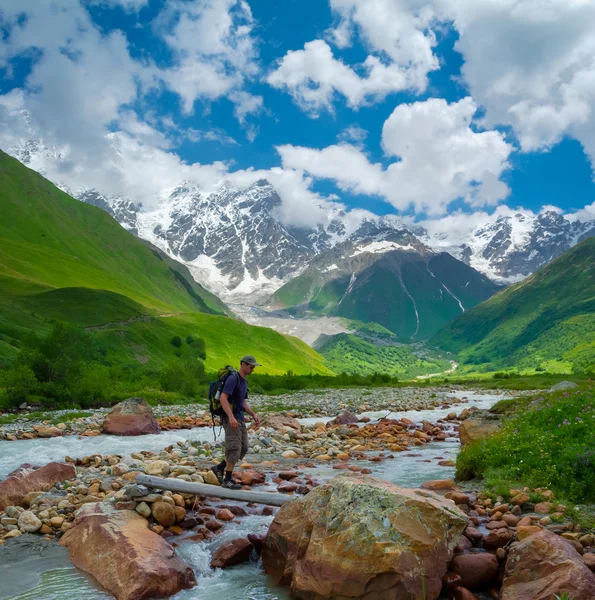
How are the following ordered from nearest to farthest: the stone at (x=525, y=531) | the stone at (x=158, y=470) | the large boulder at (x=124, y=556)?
the large boulder at (x=124, y=556) < the stone at (x=525, y=531) < the stone at (x=158, y=470)

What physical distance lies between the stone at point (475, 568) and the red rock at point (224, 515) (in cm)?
653

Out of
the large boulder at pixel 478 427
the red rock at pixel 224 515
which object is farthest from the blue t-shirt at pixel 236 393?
the large boulder at pixel 478 427

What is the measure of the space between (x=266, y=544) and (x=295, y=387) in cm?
7546

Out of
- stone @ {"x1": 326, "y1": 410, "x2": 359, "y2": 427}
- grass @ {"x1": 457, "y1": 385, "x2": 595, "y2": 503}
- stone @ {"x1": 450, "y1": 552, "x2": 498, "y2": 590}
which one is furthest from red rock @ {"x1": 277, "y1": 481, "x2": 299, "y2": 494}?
stone @ {"x1": 326, "y1": 410, "x2": 359, "y2": 427}

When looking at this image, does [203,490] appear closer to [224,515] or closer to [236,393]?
[224,515]

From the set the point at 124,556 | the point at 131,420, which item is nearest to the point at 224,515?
the point at 124,556

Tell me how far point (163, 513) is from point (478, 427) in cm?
1687

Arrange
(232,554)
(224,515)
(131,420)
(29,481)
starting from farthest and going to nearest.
Answer: (131,420) < (29,481) < (224,515) < (232,554)

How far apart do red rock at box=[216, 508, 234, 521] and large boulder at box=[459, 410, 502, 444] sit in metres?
13.3

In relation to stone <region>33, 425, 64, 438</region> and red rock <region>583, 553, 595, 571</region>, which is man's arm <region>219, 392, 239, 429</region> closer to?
red rock <region>583, 553, 595, 571</region>

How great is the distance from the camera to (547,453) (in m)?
15.2

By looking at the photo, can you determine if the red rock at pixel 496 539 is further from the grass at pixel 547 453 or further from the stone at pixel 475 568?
the grass at pixel 547 453

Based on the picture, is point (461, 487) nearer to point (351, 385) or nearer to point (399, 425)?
point (399, 425)

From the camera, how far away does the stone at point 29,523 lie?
42.4 ft
